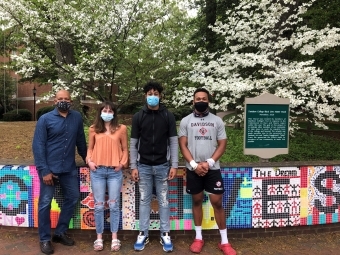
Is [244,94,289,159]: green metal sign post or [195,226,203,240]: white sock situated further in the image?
[244,94,289,159]: green metal sign post

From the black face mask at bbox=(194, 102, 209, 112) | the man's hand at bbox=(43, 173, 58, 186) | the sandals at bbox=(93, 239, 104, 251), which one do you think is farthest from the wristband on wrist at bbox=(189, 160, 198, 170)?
the man's hand at bbox=(43, 173, 58, 186)

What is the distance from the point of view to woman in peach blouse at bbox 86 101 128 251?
395 cm

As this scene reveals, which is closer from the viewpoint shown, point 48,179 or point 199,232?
point 48,179

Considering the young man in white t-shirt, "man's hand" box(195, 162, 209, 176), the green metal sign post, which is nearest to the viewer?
"man's hand" box(195, 162, 209, 176)

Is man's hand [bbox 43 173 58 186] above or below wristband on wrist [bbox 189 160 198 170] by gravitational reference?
below

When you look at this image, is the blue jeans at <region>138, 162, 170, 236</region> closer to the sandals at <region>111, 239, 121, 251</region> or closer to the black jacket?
the black jacket

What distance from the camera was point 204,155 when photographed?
3.89 meters

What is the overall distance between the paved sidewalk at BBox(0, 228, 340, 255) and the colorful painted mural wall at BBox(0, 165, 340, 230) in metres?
0.18

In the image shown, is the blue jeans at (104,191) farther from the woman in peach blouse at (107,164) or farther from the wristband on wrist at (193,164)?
the wristband on wrist at (193,164)

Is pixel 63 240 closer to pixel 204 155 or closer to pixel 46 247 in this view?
pixel 46 247

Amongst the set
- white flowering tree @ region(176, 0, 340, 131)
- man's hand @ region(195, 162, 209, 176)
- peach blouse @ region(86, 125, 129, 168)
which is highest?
white flowering tree @ region(176, 0, 340, 131)

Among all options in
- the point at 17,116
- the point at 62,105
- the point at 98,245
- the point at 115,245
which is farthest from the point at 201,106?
the point at 17,116

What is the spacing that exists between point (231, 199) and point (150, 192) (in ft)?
3.85

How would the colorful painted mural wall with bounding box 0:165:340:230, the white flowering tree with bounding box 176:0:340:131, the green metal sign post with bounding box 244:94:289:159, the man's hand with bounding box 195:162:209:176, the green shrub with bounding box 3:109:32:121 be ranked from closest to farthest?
the man's hand with bounding box 195:162:209:176, the colorful painted mural wall with bounding box 0:165:340:230, the green metal sign post with bounding box 244:94:289:159, the white flowering tree with bounding box 176:0:340:131, the green shrub with bounding box 3:109:32:121
